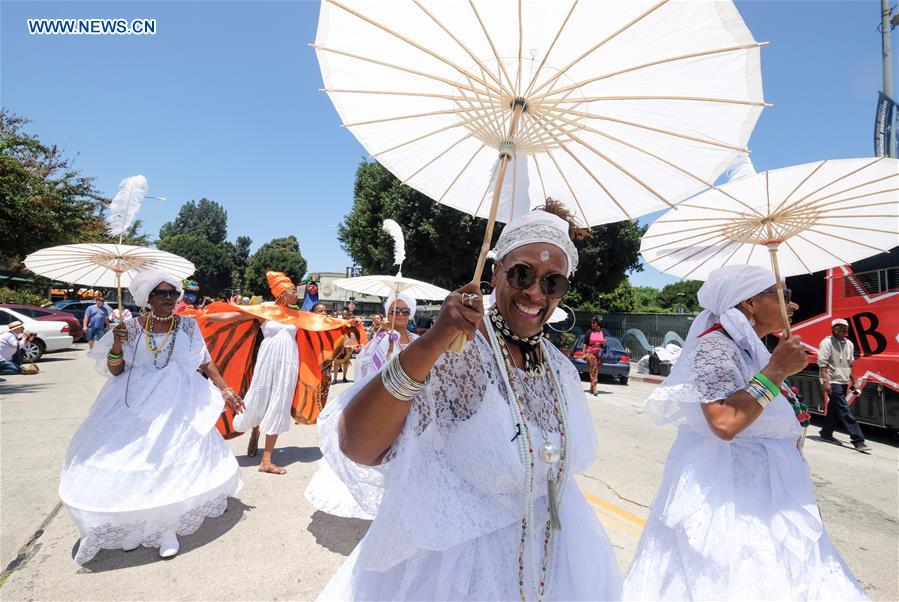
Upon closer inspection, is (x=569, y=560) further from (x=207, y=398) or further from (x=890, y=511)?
(x=890, y=511)

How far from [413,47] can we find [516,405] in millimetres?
1506

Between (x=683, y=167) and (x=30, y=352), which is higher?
(x=683, y=167)

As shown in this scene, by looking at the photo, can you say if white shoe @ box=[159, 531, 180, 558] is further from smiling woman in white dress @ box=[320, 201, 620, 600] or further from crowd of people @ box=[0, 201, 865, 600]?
smiling woman in white dress @ box=[320, 201, 620, 600]

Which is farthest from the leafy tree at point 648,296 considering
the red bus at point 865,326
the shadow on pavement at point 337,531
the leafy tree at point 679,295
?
the shadow on pavement at point 337,531

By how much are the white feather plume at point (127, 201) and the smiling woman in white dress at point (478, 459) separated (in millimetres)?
4254

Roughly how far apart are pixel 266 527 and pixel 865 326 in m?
9.76

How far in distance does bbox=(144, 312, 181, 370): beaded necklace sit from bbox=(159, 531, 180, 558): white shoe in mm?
1260

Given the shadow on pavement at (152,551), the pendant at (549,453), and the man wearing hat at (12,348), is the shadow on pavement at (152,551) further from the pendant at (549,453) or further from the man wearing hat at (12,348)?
the man wearing hat at (12,348)

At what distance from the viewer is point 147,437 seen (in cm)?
341

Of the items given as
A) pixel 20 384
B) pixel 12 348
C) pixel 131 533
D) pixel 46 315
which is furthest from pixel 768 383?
pixel 46 315

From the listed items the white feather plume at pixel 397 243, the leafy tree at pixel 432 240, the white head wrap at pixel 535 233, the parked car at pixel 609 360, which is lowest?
the parked car at pixel 609 360

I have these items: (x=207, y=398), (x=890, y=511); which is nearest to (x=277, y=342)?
(x=207, y=398)

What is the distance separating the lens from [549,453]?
1478 mm

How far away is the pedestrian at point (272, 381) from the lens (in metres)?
5.29
